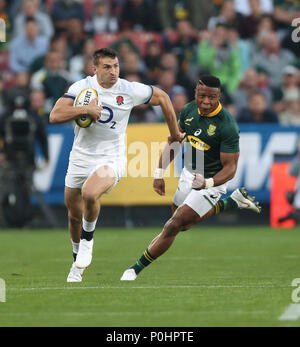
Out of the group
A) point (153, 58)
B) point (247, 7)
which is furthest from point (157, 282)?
point (247, 7)

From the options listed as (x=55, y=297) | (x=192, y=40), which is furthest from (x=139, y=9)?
(x=55, y=297)

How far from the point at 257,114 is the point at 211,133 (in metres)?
8.23

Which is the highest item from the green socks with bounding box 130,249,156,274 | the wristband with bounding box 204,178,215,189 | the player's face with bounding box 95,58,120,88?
the player's face with bounding box 95,58,120,88

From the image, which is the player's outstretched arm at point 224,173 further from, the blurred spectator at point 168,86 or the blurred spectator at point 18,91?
the blurred spectator at point 168,86

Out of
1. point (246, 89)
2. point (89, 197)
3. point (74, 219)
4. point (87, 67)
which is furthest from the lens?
point (246, 89)

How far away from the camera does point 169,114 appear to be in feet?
33.3

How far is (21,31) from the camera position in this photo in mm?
20312

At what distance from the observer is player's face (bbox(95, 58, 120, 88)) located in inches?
390

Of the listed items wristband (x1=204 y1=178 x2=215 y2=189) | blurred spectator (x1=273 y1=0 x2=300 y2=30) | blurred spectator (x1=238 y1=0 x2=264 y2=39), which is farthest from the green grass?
blurred spectator (x1=273 y1=0 x2=300 y2=30)

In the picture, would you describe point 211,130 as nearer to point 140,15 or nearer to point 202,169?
point 202,169

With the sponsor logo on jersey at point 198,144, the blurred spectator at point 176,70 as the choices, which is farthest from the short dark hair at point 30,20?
the sponsor logo on jersey at point 198,144

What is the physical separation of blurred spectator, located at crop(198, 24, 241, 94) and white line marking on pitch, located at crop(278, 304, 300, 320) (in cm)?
1173

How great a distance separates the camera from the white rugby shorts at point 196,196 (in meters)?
9.85

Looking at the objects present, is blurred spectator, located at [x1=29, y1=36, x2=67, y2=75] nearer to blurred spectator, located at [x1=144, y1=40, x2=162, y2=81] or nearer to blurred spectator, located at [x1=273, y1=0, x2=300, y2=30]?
blurred spectator, located at [x1=144, y1=40, x2=162, y2=81]
